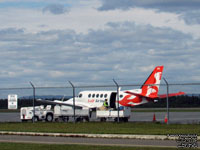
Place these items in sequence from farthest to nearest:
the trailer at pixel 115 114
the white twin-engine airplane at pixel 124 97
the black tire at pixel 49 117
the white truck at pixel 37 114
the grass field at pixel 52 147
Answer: the white twin-engine airplane at pixel 124 97 → the black tire at pixel 49 117 → the white truck at pixel 37 114 → the trailer at pixel 115 114 → the grass field at pixel 52 147

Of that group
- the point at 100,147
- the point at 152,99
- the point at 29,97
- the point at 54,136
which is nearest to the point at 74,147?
the point at 100,147

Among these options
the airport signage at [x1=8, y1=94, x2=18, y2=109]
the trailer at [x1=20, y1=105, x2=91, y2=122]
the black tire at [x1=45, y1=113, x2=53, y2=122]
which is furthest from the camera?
the black tire at [x1=45, y1=113, x2=53, y2=122]

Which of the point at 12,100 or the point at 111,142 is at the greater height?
the point at 12,100

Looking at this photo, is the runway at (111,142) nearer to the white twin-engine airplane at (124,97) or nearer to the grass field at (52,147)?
the grass field at (52,147)

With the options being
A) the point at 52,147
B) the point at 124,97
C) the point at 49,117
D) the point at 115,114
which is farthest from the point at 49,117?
the point at 52,147

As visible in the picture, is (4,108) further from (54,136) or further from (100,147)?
(100,147)

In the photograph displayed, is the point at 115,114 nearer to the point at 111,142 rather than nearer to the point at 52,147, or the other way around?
the point at 111,142

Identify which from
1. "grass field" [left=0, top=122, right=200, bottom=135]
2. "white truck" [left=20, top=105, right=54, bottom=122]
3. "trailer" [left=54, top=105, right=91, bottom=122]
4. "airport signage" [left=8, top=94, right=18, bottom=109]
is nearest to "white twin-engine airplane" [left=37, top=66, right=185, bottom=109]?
"white truck" [left=20, top=105, right=54, bottom=122]

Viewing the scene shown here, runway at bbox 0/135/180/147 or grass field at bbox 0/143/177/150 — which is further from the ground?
grass field at bbox 0/143/177/150

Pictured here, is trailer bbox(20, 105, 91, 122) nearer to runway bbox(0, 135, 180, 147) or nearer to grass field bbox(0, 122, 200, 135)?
grass field bbox(0, 122, 200, 135)

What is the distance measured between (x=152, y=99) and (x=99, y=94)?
502 cm

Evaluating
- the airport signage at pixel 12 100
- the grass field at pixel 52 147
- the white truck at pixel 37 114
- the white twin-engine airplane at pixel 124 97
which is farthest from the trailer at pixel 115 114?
the grass field at pixel 52 147

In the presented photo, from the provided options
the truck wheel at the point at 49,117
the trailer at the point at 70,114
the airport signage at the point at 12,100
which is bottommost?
the truck wheel at the point at 49,117

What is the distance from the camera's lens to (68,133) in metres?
23.2
